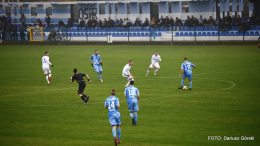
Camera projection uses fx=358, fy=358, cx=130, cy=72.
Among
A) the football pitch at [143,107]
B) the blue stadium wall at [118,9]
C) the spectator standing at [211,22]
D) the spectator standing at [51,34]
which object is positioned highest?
the blue stadium wall at [118,9]

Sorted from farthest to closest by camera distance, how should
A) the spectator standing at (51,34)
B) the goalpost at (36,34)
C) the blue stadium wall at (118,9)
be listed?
the goalpost at (36,34)
the spectator standing at (51,34)
the blue stadium wall at (118,9)

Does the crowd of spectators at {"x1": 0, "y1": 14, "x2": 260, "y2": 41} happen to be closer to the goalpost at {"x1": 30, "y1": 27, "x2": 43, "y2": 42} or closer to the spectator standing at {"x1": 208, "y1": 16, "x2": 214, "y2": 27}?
the spectator standing at {"x1": 208, "y1": 16, "x2": 214, "y2": 27}

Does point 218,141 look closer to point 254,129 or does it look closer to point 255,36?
point 254,129

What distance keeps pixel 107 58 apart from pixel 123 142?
28140 millimetres

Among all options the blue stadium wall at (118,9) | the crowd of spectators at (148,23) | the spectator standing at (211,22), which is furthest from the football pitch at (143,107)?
the blue stadium wall at (118,9)

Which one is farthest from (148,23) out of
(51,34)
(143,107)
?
(143,107)

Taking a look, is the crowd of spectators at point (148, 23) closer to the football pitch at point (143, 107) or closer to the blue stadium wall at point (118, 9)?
the blue stadium wall at point (118, 9)

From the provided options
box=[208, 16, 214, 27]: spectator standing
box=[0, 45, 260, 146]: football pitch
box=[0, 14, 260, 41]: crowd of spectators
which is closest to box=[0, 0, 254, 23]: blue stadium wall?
box=[0, 14, 260, 41]: crowd of spectators

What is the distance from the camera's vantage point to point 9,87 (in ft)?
81.5

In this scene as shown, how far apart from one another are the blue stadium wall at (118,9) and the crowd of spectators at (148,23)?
1489mm

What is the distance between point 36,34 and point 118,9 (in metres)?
14.4

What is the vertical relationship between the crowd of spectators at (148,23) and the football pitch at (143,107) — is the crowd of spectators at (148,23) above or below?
above

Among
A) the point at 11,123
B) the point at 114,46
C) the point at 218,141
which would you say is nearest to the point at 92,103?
the point at 11,123

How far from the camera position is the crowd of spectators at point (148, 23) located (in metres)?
49.2
